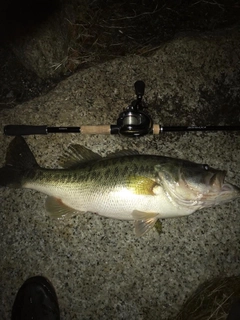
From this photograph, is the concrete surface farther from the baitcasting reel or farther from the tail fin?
the baitcasting reel

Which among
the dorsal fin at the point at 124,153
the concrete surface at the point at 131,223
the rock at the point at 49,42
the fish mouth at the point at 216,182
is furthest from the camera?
the rock at the point at 49,42

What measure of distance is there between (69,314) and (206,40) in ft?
9.62

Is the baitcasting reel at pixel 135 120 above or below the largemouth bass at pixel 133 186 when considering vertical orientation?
above

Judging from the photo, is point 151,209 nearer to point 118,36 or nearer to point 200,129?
point 200,129

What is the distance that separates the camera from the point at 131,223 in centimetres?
241

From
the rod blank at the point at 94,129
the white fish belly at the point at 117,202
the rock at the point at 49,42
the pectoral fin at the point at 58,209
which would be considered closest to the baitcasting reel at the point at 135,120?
the rod blank at the point at 94,129

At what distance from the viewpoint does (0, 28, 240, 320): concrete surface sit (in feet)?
7.67

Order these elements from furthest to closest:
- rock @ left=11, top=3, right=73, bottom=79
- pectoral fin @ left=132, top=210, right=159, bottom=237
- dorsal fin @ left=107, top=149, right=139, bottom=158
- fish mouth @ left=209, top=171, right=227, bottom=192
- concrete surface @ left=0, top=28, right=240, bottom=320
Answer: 1. rock @ left=11, top=3, right=73, bottom=79
2. concrete surface @ left=0, top=28, right=240, bottom=320
3. dorsal fin @ left=107, top=149, right=139, bottom=158
4. pectoral fin @ left=132, top=210, right=159, bottom=237
5. fish mouth @ left=209, top=171, right=227, bottom=192

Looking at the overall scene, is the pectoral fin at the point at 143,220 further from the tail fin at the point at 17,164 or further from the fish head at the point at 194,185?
the tail fin at the point at 17,164

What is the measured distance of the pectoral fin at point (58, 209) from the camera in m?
2.27

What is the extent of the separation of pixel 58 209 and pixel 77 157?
0.48 metres

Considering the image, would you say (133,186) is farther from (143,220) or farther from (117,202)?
(143,220)

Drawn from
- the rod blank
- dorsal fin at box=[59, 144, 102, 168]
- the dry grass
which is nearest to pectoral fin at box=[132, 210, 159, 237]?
dorsal fin at box=[59, 144, 102, 168]

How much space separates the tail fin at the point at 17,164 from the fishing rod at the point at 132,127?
0.14m
